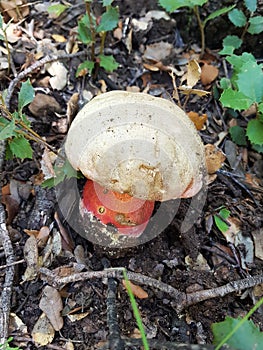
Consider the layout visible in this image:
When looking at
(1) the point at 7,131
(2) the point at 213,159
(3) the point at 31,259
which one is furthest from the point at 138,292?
(1) the point at 7,131

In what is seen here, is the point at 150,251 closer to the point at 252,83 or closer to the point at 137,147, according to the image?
the point at 137,147

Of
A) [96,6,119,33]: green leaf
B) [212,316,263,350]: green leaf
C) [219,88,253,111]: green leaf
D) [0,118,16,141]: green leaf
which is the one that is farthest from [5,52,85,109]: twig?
[212,316,263,350]: green leaf

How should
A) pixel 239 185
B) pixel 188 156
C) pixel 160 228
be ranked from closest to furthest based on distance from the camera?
pixel 188 156, pixel 160 228, pixel 239 185

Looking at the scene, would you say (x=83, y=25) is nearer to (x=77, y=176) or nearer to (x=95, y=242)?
(x=77, y=176)

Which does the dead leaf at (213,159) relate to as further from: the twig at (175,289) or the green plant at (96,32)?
the green plant at (96,32)

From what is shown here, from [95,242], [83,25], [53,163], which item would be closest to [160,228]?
[95,242]
